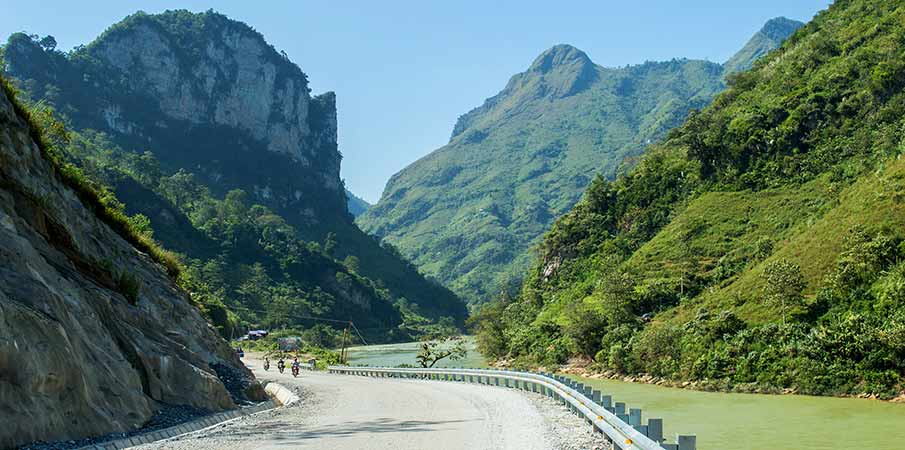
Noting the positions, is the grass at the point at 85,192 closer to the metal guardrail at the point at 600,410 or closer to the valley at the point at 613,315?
the valley at the point at 613,315

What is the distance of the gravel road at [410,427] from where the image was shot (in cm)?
1352

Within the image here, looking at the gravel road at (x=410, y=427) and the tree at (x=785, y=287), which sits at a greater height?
the tree at (x=785, y=287)

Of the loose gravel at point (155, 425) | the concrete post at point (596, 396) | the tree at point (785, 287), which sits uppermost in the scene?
the tree at point (785, 287)

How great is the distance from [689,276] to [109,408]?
62228mm

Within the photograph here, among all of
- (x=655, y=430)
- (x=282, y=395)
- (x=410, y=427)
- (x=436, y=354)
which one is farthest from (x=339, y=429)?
(x=436, y=354)

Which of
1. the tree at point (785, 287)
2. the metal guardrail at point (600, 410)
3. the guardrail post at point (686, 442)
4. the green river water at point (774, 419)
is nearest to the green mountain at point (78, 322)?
the metal guardrail at point (600, 410)

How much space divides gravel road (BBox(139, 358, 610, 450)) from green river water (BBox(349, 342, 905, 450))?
258 inches

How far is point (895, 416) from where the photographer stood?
33906 mm

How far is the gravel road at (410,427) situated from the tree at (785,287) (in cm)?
3251

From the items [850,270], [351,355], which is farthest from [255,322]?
[850,270]

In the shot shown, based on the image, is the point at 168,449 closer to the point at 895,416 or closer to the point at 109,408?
the point at 109,408

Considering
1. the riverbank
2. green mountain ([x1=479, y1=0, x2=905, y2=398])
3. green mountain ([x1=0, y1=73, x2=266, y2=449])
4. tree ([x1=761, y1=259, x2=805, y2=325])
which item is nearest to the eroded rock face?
green mountain ([x1=0, y1=73, x2=266, y2=449])

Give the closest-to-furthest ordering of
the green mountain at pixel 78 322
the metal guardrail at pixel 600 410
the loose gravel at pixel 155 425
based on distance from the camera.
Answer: the metal guardrail at pixel 600 410
the loose gravel at pixel 155 425
the green mountain at pixel 78 322

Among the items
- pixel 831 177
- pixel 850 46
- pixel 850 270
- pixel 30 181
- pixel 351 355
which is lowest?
pixel 351 355
